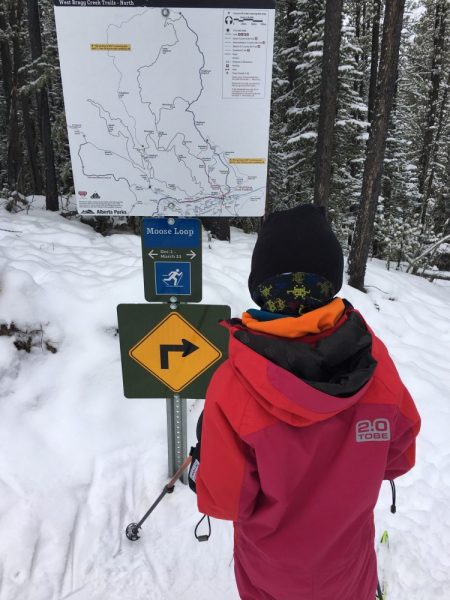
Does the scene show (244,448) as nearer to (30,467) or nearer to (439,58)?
(30,467)

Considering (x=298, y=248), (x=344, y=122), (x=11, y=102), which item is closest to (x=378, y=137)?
(x=298, y=248)

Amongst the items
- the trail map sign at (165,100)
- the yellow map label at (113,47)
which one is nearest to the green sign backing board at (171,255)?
the trail map sign at (165,100)

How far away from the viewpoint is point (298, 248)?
1.41 metres

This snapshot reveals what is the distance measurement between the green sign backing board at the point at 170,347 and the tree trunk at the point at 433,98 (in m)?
21.1

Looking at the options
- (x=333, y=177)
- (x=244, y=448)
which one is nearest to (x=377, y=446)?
(x=244, y=448)

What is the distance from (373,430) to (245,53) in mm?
2213

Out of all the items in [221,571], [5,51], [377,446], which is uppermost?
[5,51]

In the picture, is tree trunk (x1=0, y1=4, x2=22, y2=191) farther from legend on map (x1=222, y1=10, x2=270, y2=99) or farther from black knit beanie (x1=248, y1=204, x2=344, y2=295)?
black knit beanie (x1=248, y1=204, x2=344, y2=295)

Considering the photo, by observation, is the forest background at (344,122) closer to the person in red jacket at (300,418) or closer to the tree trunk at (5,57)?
the tree trunk at (5,57)

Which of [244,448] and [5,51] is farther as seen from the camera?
[5,51]

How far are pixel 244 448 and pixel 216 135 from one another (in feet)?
6.27

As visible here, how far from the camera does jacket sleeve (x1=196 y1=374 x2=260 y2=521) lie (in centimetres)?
135

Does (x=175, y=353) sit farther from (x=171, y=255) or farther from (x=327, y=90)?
(x=327, y=90)

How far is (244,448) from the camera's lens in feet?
4.47
